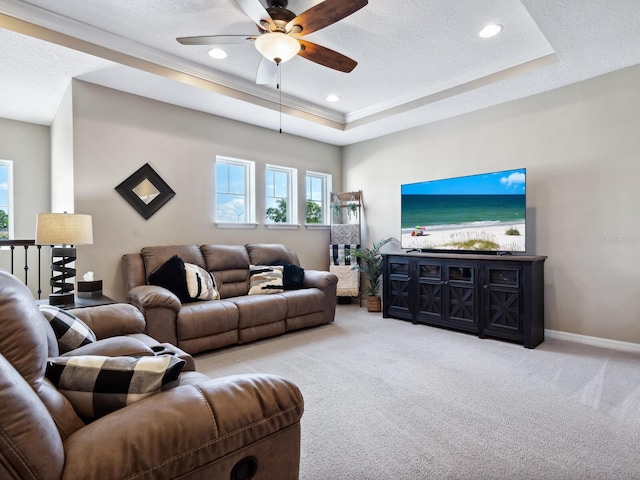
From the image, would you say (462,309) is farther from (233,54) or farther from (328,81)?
(233,54)

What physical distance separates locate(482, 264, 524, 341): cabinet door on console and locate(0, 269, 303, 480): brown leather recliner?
3146mm

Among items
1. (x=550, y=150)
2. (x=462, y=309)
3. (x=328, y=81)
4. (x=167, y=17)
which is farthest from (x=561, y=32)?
(x=167, y=17)

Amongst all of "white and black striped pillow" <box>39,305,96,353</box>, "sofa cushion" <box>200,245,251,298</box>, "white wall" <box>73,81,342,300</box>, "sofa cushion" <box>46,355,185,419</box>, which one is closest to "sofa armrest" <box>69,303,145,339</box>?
"white and black striped pillow" <box>39,305,96,353</box>

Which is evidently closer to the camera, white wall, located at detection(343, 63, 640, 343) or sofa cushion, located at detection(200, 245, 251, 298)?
white wall, located at detection(343, 63, 640, 343)

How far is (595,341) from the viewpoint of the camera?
3.59 m

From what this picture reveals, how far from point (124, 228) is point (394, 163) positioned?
366cm

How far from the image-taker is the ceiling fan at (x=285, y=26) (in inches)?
88.0

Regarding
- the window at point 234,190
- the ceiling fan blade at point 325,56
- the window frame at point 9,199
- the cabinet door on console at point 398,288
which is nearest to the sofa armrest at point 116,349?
the ceiling fan blade at point 325,56

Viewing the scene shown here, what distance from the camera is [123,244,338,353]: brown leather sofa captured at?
10.3 feet

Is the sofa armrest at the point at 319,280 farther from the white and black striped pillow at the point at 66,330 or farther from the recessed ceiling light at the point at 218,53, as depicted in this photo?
the white and black striped pillow at the point at 66,330

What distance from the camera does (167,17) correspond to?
284 cm

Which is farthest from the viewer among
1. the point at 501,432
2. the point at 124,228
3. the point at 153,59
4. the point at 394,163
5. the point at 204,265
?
the point at 394,163

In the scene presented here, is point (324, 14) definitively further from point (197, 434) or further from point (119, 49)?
point (197, 434)

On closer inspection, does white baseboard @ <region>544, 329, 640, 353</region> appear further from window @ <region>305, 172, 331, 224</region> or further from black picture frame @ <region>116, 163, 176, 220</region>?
black picture frame @ <region>116, 163, 176, 220</region>
